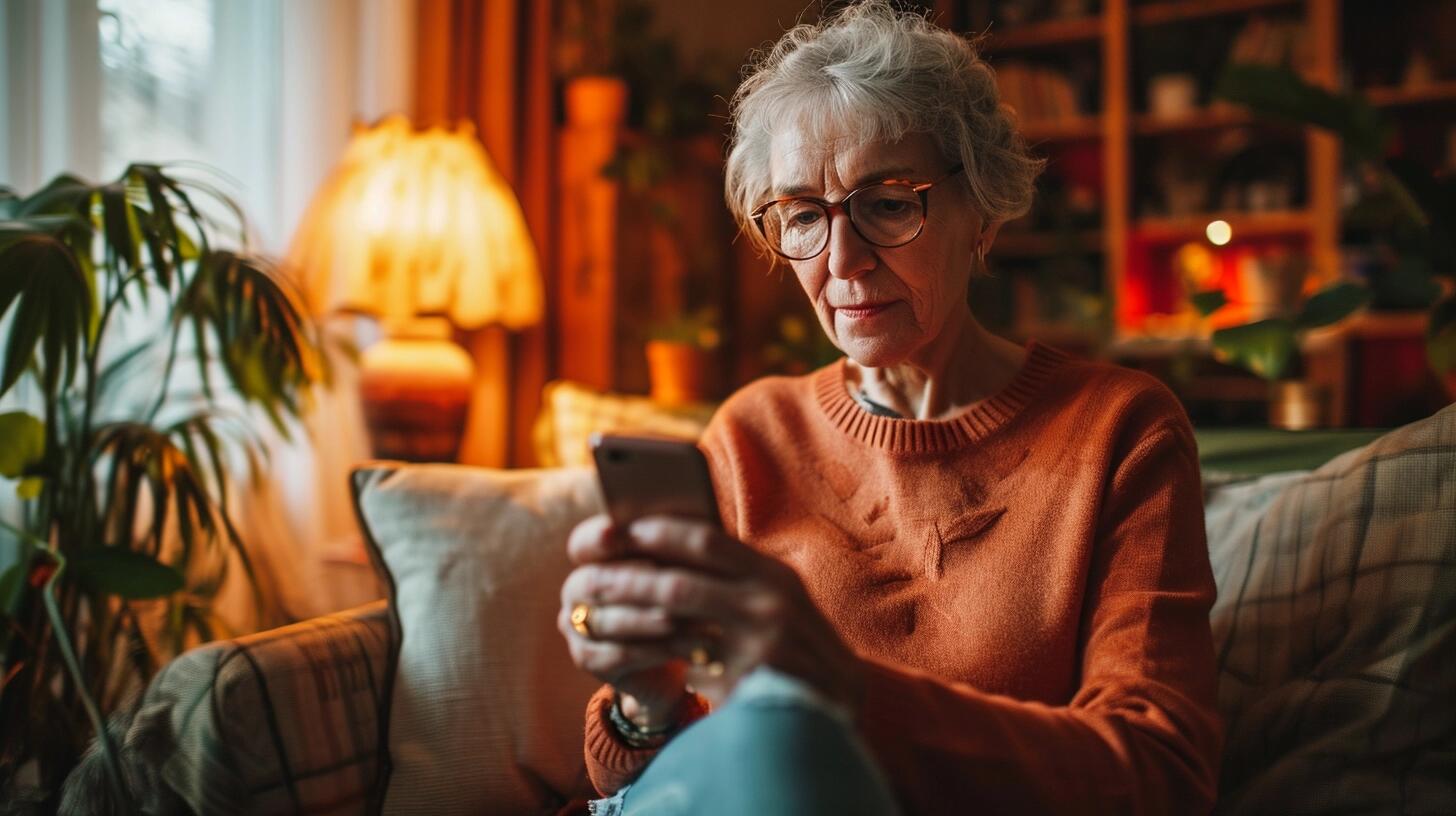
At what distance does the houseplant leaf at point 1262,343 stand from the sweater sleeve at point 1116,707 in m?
0.57

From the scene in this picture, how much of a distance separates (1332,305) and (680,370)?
1.35 m

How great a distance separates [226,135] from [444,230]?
1.42 feet

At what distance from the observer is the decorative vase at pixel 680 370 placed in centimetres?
249

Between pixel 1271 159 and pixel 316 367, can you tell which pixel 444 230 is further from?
pixel 1271 159

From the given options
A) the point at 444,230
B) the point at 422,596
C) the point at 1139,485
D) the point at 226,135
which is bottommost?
the point at 422,596

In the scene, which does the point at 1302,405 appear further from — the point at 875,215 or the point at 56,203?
the point at 56,203

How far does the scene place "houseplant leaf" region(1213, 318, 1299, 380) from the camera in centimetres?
152

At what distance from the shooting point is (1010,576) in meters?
1.02

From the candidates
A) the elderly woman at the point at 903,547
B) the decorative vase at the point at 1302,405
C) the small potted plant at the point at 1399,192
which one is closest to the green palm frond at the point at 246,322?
the elderly woman at the point at 903,547

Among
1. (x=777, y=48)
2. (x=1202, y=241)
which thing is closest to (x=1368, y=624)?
(x=777, y=48)

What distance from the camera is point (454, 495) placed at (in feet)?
4.45

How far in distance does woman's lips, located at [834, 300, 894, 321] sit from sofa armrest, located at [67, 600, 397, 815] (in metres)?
0.66

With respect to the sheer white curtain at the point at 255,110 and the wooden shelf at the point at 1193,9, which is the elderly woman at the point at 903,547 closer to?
the sheer white curtain at the point at 255,110

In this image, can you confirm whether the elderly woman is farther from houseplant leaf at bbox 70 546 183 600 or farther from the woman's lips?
houseplant leaf at bbox 70 546 183 600
